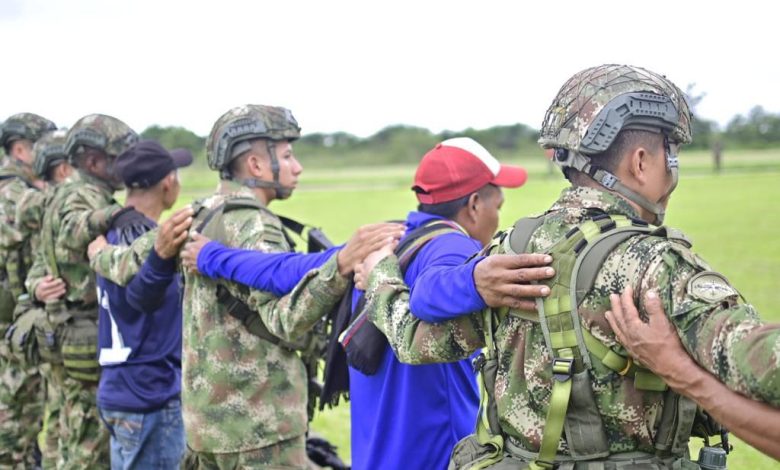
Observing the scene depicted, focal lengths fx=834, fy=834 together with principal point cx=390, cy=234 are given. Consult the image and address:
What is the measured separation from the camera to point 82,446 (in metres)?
6.11

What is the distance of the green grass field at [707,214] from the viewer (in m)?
13.7

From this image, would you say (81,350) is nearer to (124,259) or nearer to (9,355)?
(124,259)

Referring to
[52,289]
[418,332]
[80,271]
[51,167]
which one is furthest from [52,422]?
[418,332]

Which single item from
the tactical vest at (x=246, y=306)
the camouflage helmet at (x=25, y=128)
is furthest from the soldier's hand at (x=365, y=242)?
the camouflage helmet at (x=25, y=128)

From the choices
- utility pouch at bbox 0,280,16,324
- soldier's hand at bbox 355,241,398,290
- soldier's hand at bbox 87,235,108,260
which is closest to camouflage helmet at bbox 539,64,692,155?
soldier's hand at bbox 355,241,398,290

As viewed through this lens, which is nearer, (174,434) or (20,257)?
(174,434)

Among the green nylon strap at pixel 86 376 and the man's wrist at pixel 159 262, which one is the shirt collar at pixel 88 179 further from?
the man's wrist at pixel 159 262

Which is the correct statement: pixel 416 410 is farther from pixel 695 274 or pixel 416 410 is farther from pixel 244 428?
pixel 695 274

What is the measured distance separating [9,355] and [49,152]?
187 centimetres

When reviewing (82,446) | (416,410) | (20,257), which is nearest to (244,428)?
(416,410)

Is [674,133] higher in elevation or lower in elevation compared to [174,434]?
higher

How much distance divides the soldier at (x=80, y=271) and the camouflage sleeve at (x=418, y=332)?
318cm

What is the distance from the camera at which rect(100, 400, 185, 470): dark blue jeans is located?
5.41 meters

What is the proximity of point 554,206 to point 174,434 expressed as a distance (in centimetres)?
376
